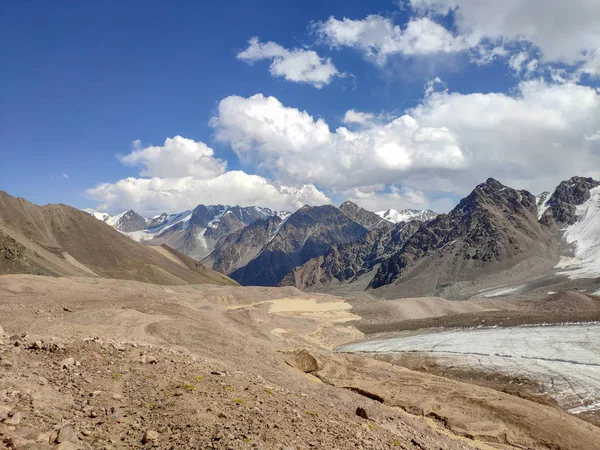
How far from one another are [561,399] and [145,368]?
24.4 m

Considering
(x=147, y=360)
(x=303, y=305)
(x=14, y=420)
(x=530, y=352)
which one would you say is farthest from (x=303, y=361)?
(x=303, y=305)

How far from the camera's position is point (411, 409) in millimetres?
22453

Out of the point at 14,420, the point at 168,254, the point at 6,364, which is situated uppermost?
the point at 168,254

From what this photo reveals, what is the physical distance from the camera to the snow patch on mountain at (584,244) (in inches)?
5439

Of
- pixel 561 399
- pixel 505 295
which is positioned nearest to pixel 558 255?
pixel 505 295

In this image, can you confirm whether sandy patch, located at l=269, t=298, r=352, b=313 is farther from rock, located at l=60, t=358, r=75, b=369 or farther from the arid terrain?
rock, located at l=60, t=358, r=75, b=369

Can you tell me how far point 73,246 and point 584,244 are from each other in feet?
646

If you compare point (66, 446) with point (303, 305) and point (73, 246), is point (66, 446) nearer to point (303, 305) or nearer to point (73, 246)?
point (303, 305)

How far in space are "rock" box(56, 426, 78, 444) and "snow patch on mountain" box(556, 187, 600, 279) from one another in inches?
5968

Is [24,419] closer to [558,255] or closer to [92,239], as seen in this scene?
[92,239]

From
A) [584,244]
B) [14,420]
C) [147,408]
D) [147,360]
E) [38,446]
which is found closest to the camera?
[38,446]

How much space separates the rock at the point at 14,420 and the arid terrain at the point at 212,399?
0.10 feet

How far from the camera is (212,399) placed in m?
12.2

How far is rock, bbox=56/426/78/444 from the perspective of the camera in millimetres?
8461
